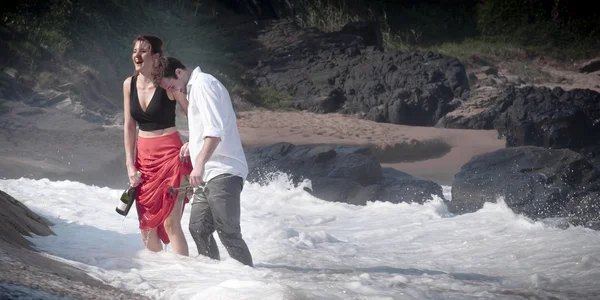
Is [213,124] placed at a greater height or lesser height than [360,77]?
greater

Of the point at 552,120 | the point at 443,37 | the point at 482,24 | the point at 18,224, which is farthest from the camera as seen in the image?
the point at 482,24

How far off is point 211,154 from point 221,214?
31cm

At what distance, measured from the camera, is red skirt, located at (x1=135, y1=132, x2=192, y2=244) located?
4.58m

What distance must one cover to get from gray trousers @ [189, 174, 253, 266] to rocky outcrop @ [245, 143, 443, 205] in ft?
15.5

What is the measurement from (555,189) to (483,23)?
60.0ft

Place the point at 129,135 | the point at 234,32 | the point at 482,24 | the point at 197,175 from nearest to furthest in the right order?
the point at 197,175 < the point at 129,135 < the point at 234,32 < the point at 482,24

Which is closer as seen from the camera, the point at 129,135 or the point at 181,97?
the point at 181,97

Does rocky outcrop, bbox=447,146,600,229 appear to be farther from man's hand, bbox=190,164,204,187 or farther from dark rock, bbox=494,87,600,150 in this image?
dark rock, bbox=494,87,600,150

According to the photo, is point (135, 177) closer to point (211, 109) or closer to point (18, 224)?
point (211, 109)

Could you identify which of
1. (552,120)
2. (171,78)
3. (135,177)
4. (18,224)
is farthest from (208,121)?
(552,120)

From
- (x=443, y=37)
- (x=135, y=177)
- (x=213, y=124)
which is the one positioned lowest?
(x=443, y=37)

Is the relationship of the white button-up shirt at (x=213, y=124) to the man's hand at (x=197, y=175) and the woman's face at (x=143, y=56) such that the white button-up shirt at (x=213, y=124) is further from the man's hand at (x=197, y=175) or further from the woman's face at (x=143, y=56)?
the woman's face at (x=143, y=56)

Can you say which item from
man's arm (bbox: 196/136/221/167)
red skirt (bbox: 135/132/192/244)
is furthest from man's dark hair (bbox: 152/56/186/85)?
man's arm (bbox: 196/136/221/167)

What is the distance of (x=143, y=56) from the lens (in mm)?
4469
